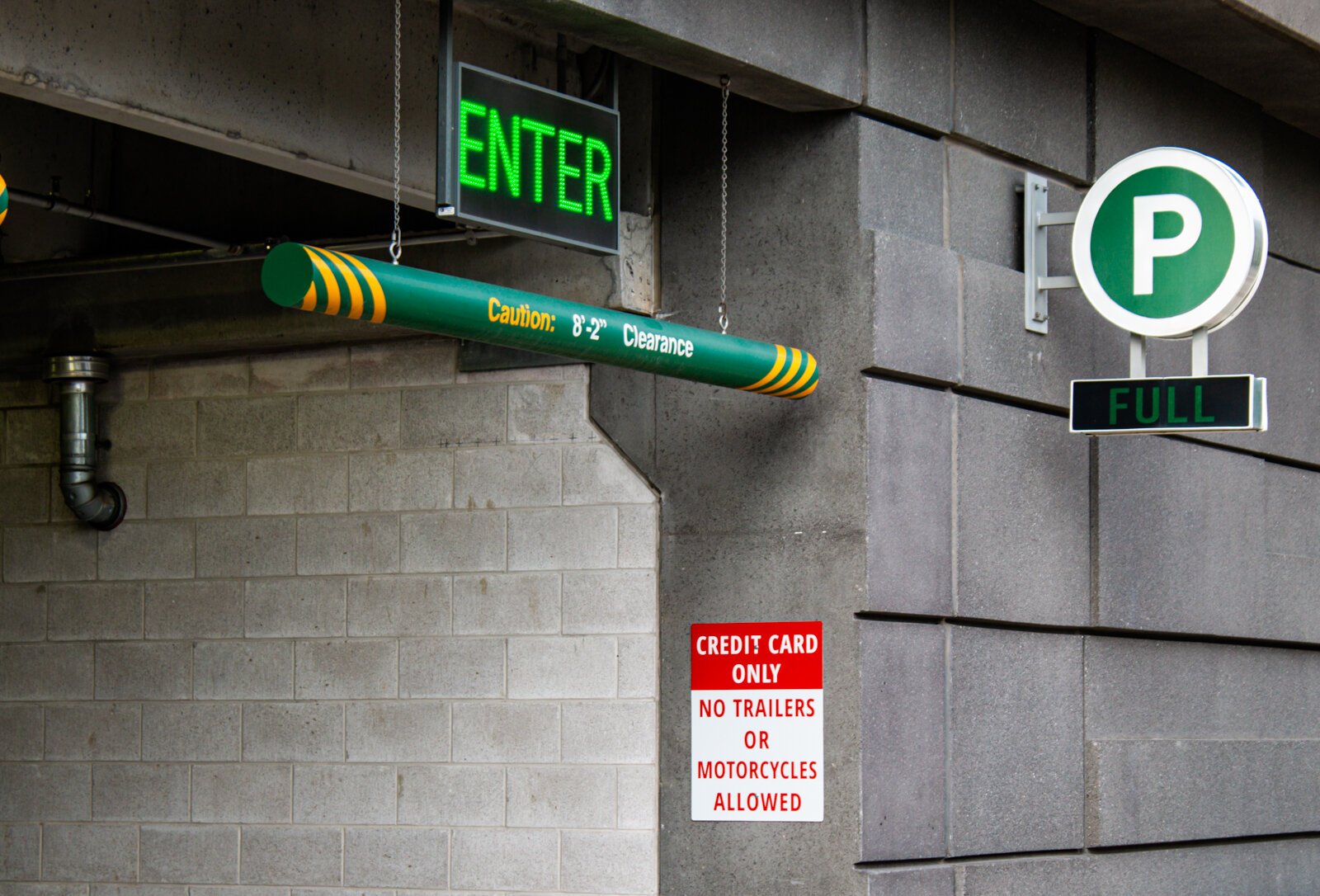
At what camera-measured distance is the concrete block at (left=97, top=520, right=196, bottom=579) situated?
814cm

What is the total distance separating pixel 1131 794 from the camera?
312 inches

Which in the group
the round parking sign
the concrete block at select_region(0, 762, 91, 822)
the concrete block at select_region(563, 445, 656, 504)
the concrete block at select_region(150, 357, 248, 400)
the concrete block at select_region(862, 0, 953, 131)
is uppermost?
the concrete block at select_region(862, 0, 953, 131)

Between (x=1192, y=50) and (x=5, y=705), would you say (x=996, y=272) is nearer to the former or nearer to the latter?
(x=1192, y=50)

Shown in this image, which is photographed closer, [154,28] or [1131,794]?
[154,28]

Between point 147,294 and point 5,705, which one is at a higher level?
point 147,294

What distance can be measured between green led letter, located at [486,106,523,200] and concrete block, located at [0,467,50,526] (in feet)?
11.3

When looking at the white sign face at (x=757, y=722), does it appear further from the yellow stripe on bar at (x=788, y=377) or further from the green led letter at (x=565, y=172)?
the green led letter at (x=565, y=172)

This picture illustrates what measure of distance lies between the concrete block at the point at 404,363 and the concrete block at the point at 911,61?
1.96 metres

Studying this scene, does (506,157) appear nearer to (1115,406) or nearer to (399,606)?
(399,606)

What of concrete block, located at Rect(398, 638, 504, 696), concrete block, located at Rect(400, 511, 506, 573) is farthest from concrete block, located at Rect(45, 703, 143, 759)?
concrete block, located at Rect(400, 511, 506, 573)

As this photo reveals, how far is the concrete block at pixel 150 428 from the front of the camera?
8227 mm

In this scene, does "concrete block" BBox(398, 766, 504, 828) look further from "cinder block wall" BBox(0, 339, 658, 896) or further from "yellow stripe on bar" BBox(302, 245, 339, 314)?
"yellow stripe on bar" BBox(302, 245, 339, 314)

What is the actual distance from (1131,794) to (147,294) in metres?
4.84

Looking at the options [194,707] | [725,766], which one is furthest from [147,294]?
[725,766]
